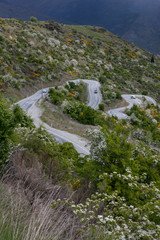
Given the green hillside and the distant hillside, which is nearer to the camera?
the green hillside

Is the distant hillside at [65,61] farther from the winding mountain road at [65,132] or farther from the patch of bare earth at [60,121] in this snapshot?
the patch of bare earth at [60,121]

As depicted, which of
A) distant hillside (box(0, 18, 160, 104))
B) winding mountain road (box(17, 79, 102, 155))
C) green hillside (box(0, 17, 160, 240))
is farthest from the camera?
distant hillside (box(0, 18, 160, 104))

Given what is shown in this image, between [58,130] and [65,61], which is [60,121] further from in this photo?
[65,61]

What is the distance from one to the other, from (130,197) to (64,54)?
76812 millimetres

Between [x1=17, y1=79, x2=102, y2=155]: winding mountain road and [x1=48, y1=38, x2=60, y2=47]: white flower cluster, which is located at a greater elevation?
[x1=48, y1=38, x2=60, y2=47]: white flower cluster

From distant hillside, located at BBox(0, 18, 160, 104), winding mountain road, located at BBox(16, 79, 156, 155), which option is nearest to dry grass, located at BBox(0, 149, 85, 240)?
winding mountain road, located at BBox(16, 79, 156, 155)

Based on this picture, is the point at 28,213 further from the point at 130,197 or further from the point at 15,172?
the point at 130,197

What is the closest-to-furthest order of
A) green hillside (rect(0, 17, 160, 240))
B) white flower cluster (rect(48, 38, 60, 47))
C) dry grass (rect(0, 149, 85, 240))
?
dry grass (rect(0, 149, 85, 240))
green hillside (rect(0, 17, 160, 240))
white flower cluster (rect(48, 38, 60, 47))

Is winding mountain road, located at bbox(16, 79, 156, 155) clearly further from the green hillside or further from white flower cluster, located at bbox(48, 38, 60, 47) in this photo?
white flower cluster, located at bbox(48, 38, 60, 47)

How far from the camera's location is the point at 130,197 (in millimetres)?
7516

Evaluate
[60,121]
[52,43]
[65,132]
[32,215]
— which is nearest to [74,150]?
[65,132]

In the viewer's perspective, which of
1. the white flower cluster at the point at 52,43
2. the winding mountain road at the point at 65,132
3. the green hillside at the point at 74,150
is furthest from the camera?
the white flower cluster at the point at 52,43

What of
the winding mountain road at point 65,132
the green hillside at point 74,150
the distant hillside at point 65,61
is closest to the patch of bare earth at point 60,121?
the green hillside at point 74,150

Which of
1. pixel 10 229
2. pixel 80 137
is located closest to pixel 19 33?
pixel 80 137
